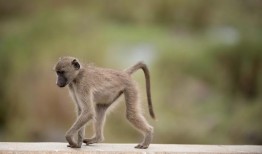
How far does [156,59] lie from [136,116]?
5.52 meters

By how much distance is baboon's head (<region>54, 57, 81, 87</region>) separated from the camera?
6.36m

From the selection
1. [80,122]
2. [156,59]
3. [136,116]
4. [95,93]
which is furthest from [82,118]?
[156,59]

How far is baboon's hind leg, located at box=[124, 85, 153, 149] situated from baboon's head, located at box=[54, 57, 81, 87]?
1.69 feet

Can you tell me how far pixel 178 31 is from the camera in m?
12.6

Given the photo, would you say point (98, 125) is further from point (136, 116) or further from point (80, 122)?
point (80, 122)

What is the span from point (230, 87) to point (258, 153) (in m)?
5.83

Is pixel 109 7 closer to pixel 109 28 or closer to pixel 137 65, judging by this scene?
pixel 109 28

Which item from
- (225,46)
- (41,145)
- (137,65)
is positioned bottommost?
(225,46)

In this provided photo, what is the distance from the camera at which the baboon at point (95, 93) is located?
639 cm

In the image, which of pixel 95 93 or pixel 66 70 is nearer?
pixel 66 70

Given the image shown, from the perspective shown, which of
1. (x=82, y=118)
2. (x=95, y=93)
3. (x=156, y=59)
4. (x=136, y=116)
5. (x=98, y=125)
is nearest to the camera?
(x=82, y=118)

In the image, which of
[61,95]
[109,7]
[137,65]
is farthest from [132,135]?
[137,65]

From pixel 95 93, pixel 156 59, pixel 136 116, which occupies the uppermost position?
pixel 95 93

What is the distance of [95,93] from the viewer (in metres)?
6.55
